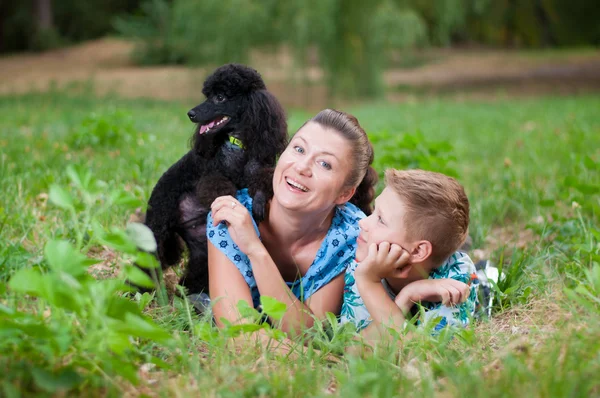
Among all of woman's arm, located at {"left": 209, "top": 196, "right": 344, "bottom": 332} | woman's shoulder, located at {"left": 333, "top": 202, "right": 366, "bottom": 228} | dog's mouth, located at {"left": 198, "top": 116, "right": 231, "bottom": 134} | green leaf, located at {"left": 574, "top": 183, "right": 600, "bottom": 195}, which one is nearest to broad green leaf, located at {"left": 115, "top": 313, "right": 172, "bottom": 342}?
woman's arm, located at {"left": 209, "top": 196, "right": 344, "bottom": 332}

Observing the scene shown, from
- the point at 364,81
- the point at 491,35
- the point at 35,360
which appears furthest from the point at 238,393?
the point at 491,35

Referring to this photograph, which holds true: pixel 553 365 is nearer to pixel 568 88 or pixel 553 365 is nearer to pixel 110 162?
pixel 110 162

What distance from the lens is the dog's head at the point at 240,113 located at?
8.45ft

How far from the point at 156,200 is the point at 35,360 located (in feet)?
3.59

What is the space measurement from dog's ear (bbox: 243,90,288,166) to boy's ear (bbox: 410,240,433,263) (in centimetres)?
69

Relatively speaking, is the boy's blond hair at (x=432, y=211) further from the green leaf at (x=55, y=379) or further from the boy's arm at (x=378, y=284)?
the green leaf at (x=55, y=379)

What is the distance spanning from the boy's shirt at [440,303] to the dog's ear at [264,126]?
1.98 feet

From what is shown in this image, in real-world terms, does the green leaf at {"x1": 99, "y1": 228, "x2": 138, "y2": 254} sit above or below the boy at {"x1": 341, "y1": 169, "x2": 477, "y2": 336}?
above

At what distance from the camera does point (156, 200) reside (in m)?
2.72

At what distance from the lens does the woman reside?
8.32 feet

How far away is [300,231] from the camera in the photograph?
277 centimetres

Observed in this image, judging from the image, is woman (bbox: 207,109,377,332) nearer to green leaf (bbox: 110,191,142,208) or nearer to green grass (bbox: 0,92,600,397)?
green grass (bbox: 0,92,600,397)

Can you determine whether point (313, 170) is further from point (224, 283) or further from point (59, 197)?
point (59, 197)

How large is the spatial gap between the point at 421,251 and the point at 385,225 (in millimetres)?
175
